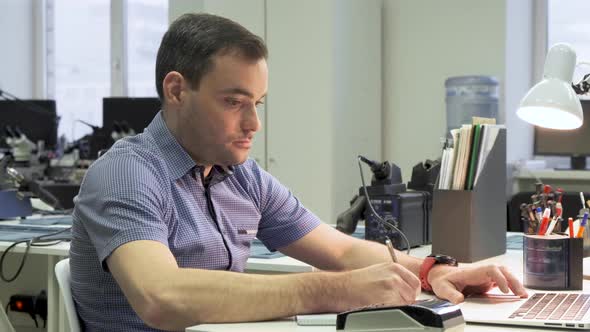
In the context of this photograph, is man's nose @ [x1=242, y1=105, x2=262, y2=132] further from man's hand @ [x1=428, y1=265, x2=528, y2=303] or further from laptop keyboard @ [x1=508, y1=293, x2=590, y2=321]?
laptop keyboard @ [x1=508, y1=293, x2=590, y2=321]

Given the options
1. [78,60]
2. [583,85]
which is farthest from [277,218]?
[78,60]

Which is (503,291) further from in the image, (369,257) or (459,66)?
(459,66)

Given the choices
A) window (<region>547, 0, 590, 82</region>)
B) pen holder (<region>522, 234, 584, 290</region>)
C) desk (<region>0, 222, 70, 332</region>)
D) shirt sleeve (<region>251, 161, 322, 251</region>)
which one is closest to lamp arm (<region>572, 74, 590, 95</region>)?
pen holder (<region>522, 234, 584, 290</region>)

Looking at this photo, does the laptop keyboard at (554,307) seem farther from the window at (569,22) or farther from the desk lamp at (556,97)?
the window at (569,22)

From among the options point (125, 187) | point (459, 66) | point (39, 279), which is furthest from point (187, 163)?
point (459, 66)

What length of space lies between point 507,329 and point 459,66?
3.93 meters

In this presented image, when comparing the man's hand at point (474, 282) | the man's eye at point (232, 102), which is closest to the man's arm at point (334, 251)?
the man's hand at point (474, 282)

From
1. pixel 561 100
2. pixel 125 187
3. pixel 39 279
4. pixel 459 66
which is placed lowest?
pixel 39 279

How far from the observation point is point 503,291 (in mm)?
1651

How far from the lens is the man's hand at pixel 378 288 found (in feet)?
4.56

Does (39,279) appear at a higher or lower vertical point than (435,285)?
lower

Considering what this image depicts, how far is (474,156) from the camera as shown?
7.01 feet

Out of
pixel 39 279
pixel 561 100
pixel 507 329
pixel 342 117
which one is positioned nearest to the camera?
pixel 507 329

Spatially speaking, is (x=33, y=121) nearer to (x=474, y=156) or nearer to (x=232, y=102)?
(x=474, y=156)
